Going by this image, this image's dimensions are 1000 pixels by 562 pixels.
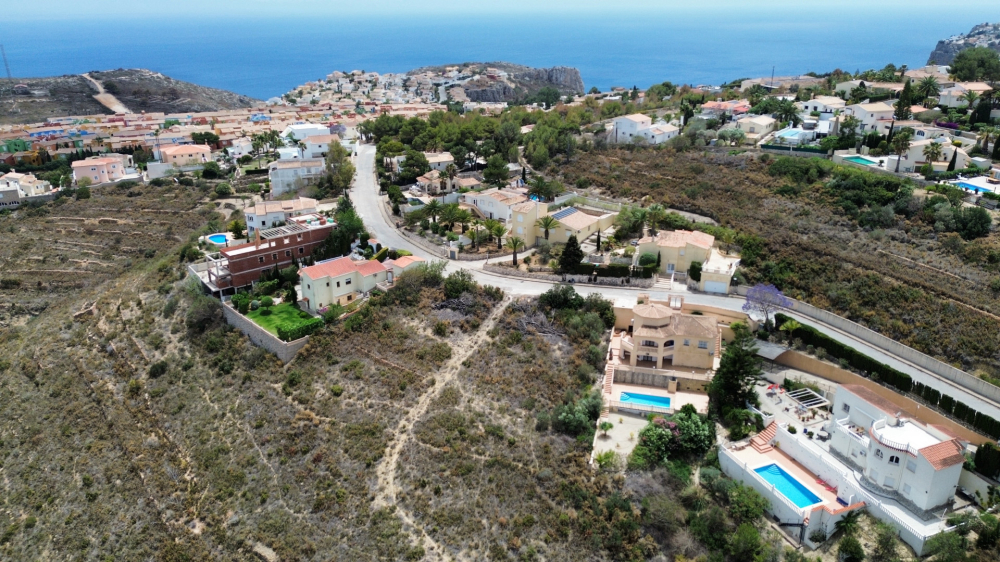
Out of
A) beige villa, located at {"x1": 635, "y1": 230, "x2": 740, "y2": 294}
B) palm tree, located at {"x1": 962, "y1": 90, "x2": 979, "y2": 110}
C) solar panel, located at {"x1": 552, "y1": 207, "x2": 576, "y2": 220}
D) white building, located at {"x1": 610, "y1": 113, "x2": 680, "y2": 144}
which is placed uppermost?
palm tree, located at {"x1": 962, "y1": 90, "x2": 979, "y2": 110}

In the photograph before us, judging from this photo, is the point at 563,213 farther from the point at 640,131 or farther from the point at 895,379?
the point at 895,379

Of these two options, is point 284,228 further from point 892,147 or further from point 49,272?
point 892,147

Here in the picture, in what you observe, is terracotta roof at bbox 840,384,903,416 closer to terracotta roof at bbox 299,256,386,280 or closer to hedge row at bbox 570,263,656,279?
hedge row at bbox 570,263,656,279

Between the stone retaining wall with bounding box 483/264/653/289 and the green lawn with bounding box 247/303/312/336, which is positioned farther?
the stone retaining wall with bounding box 483/264/653/289

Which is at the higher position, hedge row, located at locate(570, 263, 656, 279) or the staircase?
hedge row, located at locate(570, 263, 656, 279)

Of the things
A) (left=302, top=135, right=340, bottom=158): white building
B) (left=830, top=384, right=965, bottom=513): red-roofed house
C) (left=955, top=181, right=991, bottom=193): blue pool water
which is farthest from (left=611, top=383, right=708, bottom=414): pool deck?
(left=302, top=135, right=340, bottom=158): white building

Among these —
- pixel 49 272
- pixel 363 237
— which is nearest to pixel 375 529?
pixel 363 237

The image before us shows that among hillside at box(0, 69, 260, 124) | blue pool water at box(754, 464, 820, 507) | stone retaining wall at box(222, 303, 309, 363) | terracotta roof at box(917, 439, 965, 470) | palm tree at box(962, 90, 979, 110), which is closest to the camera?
terracotta roof at box(917, 439, 965, 470)
